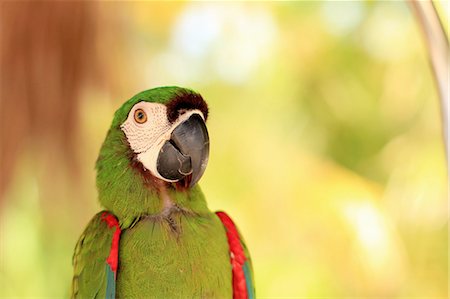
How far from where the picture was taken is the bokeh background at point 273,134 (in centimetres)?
209

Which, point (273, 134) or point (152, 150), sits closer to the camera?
point (152, 150)

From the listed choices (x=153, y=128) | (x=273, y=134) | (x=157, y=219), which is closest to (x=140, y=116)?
(x=153, y=128)

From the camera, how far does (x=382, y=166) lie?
8.66 feet

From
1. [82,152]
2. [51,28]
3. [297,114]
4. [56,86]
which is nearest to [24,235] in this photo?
[82,152]

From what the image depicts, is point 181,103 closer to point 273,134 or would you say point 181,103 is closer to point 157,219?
point 157,219

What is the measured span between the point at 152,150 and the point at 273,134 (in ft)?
5.37

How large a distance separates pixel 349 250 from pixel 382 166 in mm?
471

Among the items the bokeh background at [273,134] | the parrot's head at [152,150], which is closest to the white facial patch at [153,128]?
the parrot's head at [152,150]

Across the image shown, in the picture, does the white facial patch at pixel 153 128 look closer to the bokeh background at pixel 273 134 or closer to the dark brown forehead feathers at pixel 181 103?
the dark brown forehead feathers at pixel 181 103

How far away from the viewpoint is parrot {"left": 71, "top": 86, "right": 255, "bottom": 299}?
1.00m

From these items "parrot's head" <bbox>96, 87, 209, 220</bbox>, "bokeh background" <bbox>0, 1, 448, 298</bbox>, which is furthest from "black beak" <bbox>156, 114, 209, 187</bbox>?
"bokeh background" <bbox>0, 1, 448, 298</bbox>

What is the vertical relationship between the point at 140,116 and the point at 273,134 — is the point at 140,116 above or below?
above

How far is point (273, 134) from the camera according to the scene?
262cm

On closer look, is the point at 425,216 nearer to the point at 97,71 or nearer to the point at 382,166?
the point at 382,166
